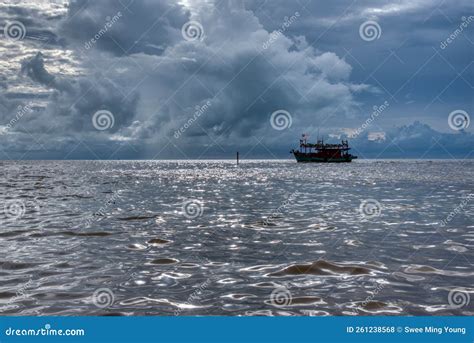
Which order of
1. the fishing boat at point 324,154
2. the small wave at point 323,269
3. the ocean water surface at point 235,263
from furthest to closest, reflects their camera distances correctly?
1. the fishing boat at point 324,154
2. the small wave at point 323,269
3. the ocean water surface at point 235,263

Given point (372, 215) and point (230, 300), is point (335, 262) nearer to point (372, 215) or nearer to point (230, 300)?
point (230, 300)

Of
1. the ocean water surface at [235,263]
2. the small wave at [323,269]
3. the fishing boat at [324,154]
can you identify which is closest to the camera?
the ocean water surface at [235,263]

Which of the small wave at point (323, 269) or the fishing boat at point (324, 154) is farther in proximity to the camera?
the fishing boat at point (324, 154)

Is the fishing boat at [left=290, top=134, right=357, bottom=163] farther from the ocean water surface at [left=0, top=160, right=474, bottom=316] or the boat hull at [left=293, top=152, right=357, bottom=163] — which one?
the ocean water surface at [left=0, top=160, right=474, bottom=316]

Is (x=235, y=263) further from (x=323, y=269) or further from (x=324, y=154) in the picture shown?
(x=324, y=154)

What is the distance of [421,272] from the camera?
9117 mm

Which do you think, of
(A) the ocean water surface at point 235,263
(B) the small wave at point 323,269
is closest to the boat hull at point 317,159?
(A) the ocean water surface at point 235,263

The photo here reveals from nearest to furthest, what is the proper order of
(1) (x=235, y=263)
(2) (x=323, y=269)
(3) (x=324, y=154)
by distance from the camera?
1. (2) (x=323, y=269)
2. (1) (x=235, y=263)
3. (3) (x=324, y=154)

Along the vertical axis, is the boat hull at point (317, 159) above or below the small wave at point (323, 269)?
above

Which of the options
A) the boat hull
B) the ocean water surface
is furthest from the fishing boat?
the ocean water surface

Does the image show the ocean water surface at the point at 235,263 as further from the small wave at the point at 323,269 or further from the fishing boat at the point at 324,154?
the fishing boat at the point at 324,154

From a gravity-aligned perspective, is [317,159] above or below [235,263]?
above

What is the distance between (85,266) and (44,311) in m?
2.90

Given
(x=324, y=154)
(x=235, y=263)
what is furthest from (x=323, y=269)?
(x=324, y=154)
